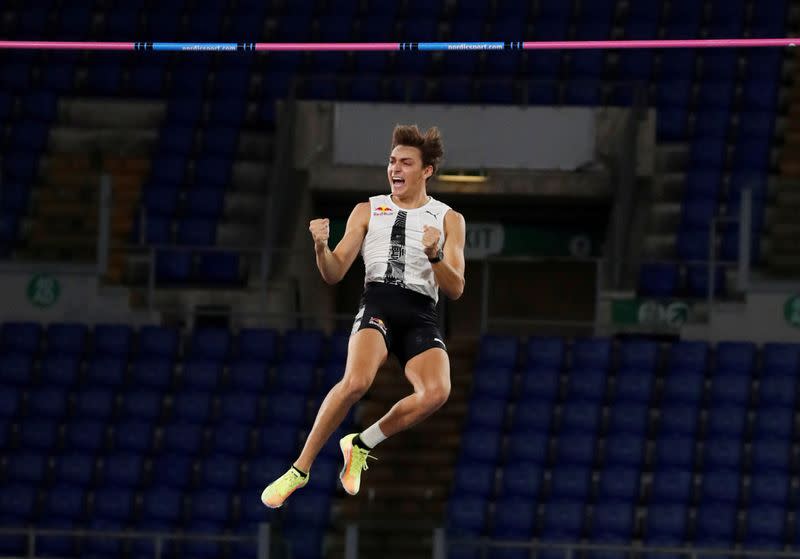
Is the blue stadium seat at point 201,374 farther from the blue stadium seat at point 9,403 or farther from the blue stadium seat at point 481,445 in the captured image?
the blue stadium seat at point 481,445

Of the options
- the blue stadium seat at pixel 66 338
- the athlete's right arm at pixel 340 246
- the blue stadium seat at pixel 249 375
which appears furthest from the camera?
the blue stadium seat at pixel 66 338

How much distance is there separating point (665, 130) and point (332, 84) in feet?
12.1

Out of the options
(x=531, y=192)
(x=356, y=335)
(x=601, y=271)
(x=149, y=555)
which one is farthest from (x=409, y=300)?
(x=531, y=192)

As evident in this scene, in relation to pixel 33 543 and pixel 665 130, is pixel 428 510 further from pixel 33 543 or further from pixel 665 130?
pixel 665 130

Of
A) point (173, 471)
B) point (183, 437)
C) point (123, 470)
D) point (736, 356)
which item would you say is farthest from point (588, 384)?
point (123, 470)

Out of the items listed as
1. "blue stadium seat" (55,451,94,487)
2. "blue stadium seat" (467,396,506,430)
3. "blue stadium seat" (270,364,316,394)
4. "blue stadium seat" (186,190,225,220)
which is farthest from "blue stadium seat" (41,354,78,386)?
"blue stadium seat" (467,396,506,430)

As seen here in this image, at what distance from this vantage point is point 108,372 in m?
18.2

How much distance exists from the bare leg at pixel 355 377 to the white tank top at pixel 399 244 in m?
0.31

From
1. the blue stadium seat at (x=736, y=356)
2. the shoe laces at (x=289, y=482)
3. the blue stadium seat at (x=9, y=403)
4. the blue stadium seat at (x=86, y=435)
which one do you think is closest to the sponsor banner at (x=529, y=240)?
the blue stadium seat at (x=736, y=356)

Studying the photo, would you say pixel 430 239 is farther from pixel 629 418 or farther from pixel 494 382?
pixel 494 382

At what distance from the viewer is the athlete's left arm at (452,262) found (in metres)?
9.02

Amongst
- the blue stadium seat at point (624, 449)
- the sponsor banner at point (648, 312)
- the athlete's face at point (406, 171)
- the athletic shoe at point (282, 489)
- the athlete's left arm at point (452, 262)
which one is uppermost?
the sponsor banner at point (648, 312)

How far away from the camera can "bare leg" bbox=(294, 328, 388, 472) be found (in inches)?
360

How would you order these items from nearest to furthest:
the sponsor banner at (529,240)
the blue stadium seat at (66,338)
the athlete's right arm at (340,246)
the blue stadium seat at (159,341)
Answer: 1. the athlete's right arm at (340,246)
2. the blue stadium seat at (159,341)
3. the blue stadium seat at (66,338)
4. the sponsor banner at (529,240)
